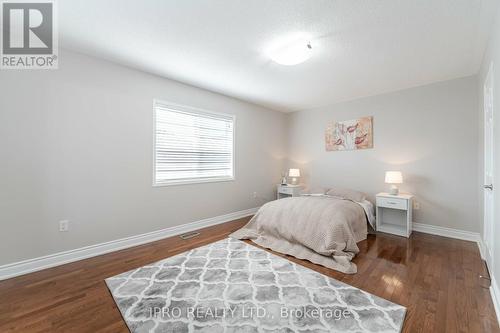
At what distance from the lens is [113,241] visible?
2.82m

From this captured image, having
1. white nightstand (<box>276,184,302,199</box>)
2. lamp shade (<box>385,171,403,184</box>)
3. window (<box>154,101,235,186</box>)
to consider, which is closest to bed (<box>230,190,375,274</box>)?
lamp shade (<box>385,171,403,184</box>)

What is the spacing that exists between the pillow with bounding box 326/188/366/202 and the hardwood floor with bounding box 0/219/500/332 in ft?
3.04

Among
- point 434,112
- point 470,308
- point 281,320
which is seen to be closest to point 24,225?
point 281,320

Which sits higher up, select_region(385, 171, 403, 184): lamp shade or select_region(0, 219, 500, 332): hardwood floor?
select_region(385, 171, 403, 184): lamp shade

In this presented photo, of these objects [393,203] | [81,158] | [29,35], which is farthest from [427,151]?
[29,35]

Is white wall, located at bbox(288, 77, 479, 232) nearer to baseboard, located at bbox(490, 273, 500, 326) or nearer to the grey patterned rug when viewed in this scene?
baseboard, located at bbox(490, 273, 500, 326)

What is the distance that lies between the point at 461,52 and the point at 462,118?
117 centimetres

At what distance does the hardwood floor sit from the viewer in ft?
5.04

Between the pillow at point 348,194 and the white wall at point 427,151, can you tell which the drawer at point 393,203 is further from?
the white wall at point 427,151

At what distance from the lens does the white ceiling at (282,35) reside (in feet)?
5.95

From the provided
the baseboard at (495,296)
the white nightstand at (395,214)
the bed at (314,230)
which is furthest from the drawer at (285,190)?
the baseboard at (495,296)

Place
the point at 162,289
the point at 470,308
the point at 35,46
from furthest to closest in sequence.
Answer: the point at 35,46 → the point at 162,289 → the point at 470,308

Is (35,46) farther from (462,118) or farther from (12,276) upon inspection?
(462,118)

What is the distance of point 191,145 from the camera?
371cm
